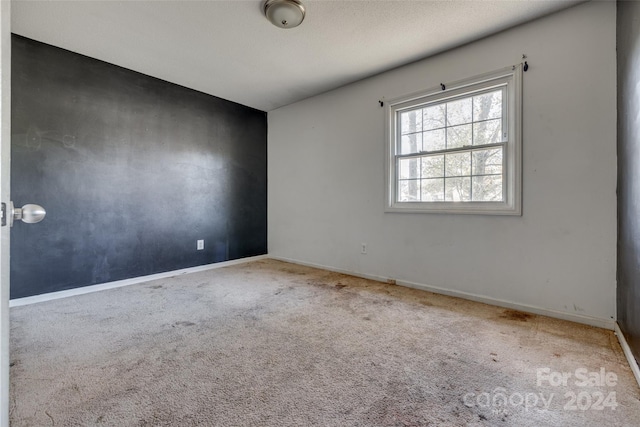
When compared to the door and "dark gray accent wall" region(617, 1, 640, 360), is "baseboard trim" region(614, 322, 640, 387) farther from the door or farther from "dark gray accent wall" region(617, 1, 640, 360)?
the door

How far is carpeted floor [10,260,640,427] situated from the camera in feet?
4.05

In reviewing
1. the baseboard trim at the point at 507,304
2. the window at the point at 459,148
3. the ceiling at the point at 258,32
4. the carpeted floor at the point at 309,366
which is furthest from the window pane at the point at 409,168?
the carpeted floor at the point at 309,366

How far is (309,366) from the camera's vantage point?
1.58 m

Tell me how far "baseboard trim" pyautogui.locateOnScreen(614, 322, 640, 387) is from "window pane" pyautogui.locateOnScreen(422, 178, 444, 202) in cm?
156

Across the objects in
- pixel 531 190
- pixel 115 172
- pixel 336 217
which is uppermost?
pixel 115 172

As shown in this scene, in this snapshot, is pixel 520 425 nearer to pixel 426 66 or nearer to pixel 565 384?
pixel 565 384

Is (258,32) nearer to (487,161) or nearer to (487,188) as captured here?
(487,161)

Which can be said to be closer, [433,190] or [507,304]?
[507,304]

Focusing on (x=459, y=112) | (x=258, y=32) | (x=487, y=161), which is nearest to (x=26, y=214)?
(x=258, y=32)

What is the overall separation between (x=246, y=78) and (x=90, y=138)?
5.85ft

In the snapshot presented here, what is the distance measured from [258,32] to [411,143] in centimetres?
186

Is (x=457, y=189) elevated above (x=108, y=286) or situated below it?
above

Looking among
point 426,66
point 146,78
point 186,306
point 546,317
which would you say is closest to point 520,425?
point 546,317

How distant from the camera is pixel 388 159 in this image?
126 inches
